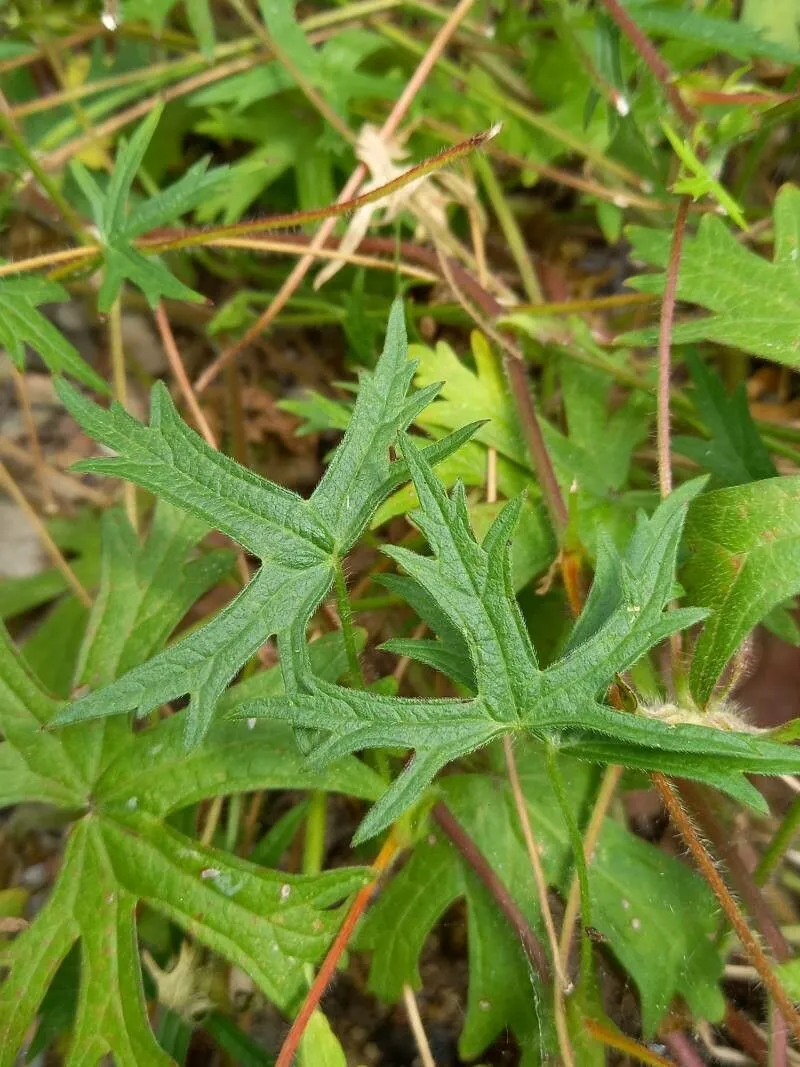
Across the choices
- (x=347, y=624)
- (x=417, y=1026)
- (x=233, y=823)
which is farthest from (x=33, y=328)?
(x=417, y=1026)

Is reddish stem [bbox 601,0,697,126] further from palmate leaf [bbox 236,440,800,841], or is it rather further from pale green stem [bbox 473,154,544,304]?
palmate leaf [bbox 236,440,800,841]

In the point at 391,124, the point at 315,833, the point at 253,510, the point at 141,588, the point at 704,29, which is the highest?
the point at 704,29

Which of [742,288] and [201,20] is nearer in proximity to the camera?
[742,288]

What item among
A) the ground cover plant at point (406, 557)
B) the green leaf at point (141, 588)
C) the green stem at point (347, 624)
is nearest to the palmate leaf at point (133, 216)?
the ground cover plant at point (406, 557)

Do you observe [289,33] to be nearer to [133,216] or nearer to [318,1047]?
[133,216]

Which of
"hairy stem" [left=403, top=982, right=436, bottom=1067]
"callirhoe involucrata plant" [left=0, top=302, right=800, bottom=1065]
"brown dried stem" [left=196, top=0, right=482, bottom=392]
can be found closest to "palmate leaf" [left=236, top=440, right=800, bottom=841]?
"callirhoe involucrata plant" [left=0, top=302, right=800, bottom=1065]

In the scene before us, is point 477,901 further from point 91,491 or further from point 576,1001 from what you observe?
point 91,491
